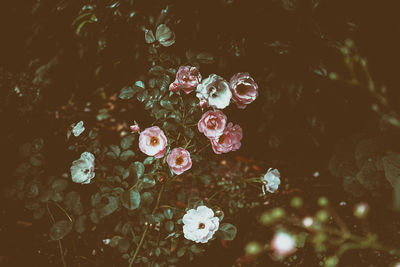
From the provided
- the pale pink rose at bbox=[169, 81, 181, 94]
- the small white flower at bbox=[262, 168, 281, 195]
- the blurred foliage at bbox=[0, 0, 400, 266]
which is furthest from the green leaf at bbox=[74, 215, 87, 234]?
the small white flower at bbox=[262, 168, 281, 195]

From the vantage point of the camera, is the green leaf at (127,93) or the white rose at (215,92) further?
the green leaf at (127,93)

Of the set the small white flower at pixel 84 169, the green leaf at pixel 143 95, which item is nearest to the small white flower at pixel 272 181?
the green leaf at pixel 143 95

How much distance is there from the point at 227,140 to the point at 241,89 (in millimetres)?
186

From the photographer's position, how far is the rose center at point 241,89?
118 centimetres

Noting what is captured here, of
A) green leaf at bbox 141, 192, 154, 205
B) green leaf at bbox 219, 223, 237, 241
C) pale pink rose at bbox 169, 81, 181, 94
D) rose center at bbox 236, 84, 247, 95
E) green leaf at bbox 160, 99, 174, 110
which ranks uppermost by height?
pale pink rose at bbox 169, 81, 181, 94

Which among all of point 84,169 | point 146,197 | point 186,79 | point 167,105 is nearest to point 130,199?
point 146,197

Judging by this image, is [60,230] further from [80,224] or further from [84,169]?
[84,169]

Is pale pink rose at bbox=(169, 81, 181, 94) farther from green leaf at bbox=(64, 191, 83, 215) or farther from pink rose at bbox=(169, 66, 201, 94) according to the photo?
green leaf at bbox=(64, 191, 83, 215)

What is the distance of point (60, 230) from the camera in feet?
3.89

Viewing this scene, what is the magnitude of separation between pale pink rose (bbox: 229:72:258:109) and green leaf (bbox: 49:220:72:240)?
74cm

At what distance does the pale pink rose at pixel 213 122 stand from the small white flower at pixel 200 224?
0.88 feet

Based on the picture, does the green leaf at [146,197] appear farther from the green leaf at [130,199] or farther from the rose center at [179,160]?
the rose center at [179,160]

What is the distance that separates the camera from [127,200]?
117 cm

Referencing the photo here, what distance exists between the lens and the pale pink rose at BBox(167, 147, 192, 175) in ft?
3.78
